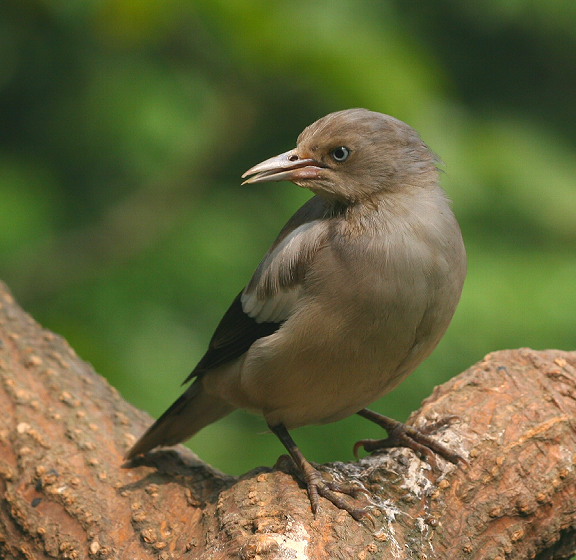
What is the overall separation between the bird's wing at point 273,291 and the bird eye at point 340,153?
0.24 metres

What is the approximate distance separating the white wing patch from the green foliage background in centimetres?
143

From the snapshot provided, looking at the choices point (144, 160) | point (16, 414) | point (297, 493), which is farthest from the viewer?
point (144, 160)

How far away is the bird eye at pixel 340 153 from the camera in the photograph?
3.76m

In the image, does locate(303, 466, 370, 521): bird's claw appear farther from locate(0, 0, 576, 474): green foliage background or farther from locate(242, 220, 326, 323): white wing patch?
locate(0, 0, 576, 474): green foliage background

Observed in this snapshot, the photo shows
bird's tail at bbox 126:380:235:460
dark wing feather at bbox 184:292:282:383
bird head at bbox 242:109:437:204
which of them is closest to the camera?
bird head at bbox 242:109:437:204

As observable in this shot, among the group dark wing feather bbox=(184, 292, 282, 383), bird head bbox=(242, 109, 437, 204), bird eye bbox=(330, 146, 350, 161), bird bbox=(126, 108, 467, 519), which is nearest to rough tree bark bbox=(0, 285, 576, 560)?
bird bbox=(126, 108, 467, 519)

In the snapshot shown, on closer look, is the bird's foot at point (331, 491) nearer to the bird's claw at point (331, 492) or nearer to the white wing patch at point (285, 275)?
the bird's claw at point (331, 492)

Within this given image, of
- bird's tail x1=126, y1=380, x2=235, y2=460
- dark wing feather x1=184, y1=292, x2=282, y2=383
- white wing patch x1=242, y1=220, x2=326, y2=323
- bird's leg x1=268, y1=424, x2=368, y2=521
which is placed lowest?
bird's tail x1=126, y1=380, x2=235, y2=460

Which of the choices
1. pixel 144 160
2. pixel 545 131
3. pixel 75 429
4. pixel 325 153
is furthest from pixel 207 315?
pixel 545 131

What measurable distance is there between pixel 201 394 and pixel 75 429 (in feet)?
1.90

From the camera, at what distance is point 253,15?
17.8 feet

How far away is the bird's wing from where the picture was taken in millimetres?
3838

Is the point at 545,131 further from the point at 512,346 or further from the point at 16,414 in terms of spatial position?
the point at 16,414

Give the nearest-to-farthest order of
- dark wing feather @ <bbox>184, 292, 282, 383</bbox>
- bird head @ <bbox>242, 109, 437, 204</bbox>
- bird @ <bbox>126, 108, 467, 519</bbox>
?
1. bird @ <bbox>126, 108, 467, 519</bbox>
2. bird head @ <bbox>242, 109, 437, 204</bbox>
3. dark wing feather @ <bbox>184, 292, 282, 383</bbox>
